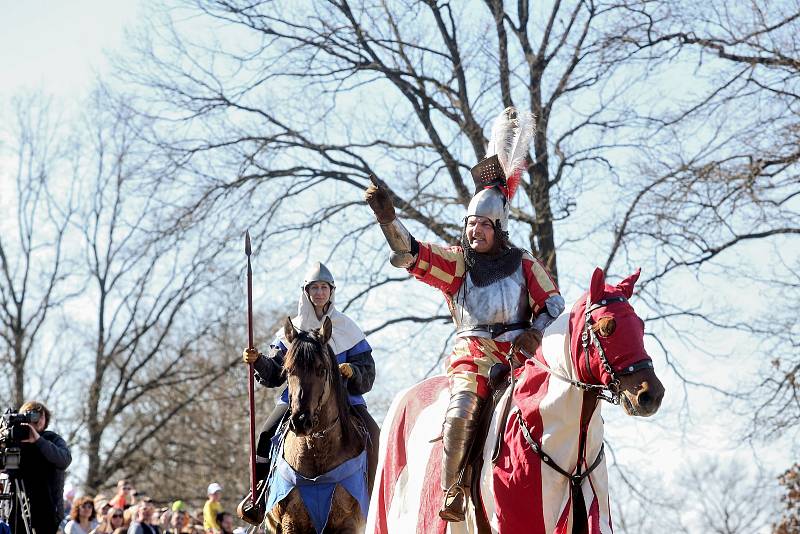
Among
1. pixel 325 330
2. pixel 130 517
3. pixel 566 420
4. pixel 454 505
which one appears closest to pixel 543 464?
pixel 566 420

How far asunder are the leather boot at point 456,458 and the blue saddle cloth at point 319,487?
2.21 meters

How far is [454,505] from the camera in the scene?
6.90m

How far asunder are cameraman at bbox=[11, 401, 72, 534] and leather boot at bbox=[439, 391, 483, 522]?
177 inches

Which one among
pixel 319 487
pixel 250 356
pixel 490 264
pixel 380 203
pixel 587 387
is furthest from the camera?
pixel 250 356

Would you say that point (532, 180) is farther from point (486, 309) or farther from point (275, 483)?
point (486, 309)

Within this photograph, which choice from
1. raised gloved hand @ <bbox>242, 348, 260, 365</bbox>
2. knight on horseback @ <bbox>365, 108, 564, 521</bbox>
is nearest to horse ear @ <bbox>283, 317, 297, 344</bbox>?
raised gloved hand @ <bbox>242, 348, 260, 365</bbox>

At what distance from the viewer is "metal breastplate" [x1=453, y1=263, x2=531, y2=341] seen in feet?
24.0

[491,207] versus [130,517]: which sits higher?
[130,517]

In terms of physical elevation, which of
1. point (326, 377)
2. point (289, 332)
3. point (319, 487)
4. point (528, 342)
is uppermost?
point (289, 332)

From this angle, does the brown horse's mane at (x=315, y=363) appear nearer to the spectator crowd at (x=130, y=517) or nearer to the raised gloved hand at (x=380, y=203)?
the raised gloved hand at (x=380, y=203)

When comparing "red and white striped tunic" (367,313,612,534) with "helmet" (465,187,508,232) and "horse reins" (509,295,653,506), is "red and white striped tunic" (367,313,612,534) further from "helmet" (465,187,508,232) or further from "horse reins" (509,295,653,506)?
"helmet" (465,187,508,232)

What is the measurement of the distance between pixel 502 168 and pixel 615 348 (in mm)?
2160

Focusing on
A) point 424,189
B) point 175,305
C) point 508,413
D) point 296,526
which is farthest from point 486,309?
Result: point 175,305

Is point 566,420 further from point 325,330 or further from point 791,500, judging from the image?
point 791,500
